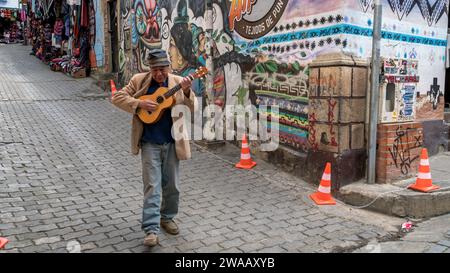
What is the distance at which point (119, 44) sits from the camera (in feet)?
48.3

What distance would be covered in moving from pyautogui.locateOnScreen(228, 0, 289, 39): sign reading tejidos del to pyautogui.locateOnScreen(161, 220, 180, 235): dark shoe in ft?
12.3

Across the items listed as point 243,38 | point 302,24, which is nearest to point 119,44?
point 243,38

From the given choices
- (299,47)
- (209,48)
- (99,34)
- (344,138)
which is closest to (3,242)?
(344,138)

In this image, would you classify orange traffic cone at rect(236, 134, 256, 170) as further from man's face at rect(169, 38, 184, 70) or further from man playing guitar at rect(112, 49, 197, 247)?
man's face at rect(169, 38, 184, 70)

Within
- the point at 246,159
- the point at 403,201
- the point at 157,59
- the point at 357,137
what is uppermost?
the point at 157,59

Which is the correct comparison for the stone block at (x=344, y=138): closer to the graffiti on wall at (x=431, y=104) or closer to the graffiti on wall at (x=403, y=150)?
the graffiti on wall at (x=403, y=150)

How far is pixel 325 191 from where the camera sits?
550 cm

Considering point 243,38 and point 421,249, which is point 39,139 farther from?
point 421,249

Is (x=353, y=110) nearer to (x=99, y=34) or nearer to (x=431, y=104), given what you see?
(x=431, y=104)

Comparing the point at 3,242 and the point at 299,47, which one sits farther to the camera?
the point at 299,47

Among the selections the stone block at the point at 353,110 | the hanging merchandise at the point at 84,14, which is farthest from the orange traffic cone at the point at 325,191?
the hanging merchandise at the point at 84,14

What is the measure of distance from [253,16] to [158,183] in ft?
13.2
